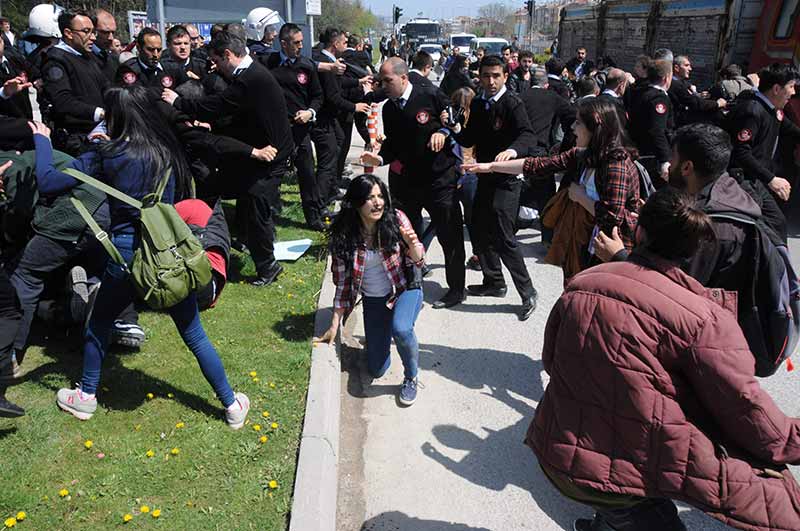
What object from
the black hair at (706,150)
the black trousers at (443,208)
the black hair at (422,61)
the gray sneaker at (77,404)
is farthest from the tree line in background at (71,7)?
the black hair at (706,150)

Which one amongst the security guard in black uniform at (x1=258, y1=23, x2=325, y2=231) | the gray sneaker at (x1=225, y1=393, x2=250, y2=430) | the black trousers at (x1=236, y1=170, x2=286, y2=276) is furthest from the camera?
the security guard in black uniform at (x1=258, y1=23, x2=325, y2=231)

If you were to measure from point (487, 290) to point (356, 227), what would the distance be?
A: 7.08ft

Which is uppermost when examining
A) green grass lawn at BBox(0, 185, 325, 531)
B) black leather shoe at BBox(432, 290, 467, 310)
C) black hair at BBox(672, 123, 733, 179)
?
black hair at BBox(672, 123, 733, 179)

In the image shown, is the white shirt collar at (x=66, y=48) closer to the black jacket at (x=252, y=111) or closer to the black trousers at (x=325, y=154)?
the black jacket at (x=252, y=111)

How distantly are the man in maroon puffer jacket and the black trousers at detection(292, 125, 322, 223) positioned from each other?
17.5 ft

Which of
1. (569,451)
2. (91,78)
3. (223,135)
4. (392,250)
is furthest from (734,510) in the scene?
(91,78)

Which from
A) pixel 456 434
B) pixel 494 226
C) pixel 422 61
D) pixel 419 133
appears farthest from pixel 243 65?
pixel 422 61

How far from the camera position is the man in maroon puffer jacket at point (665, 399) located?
6.17 ft

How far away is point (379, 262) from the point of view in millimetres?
4098

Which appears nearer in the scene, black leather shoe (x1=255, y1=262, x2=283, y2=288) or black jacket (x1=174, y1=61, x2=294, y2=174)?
black jacket (x1=174, y1=61, x2=294, y2=174)

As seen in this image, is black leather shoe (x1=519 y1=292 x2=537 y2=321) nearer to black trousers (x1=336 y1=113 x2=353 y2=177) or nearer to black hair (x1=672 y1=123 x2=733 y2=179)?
black hair (x1=672 y1=123 x2=733 y2=179)

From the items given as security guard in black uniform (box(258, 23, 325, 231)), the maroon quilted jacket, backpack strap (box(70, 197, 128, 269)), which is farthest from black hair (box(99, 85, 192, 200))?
security guard in black uniform (box(258, 23, 325, 231))

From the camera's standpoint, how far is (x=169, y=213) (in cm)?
329

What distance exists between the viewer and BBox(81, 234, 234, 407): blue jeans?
11.3 ft
